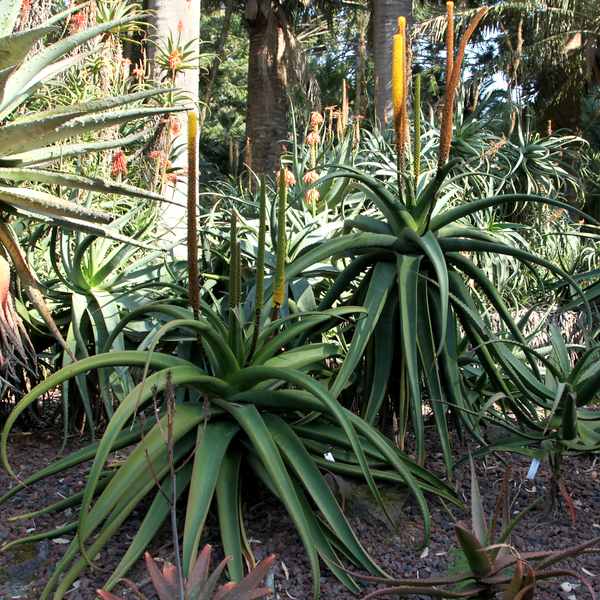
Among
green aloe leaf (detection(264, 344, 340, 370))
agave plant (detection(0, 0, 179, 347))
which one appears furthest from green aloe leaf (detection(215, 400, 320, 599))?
agave plant (detection(0, 0, 179, 347))

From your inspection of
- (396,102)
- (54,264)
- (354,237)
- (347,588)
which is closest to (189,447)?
(347,588)

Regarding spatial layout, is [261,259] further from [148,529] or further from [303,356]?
[148,529]

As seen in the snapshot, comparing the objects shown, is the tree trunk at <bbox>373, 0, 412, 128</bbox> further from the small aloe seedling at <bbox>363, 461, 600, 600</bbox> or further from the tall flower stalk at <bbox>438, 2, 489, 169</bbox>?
the small aloe seedling at <bbox>363, 461, 600, 600</bbox>

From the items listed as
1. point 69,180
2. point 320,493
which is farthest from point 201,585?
point 69,180

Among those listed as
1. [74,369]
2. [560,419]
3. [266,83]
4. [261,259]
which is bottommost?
[560,419]

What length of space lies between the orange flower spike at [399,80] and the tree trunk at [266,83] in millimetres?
10983

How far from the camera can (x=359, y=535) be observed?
3.01m

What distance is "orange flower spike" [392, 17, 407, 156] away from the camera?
309 centimetres

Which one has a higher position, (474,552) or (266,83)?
(266,83)

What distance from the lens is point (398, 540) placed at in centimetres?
298

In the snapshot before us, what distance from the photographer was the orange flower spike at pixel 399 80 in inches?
122

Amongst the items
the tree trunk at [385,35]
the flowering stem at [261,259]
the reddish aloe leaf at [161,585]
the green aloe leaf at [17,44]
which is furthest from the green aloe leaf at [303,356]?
the tree trunk at [385,35]

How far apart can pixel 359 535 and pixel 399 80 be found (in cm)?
175

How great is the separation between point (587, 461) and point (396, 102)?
75.3 inches
